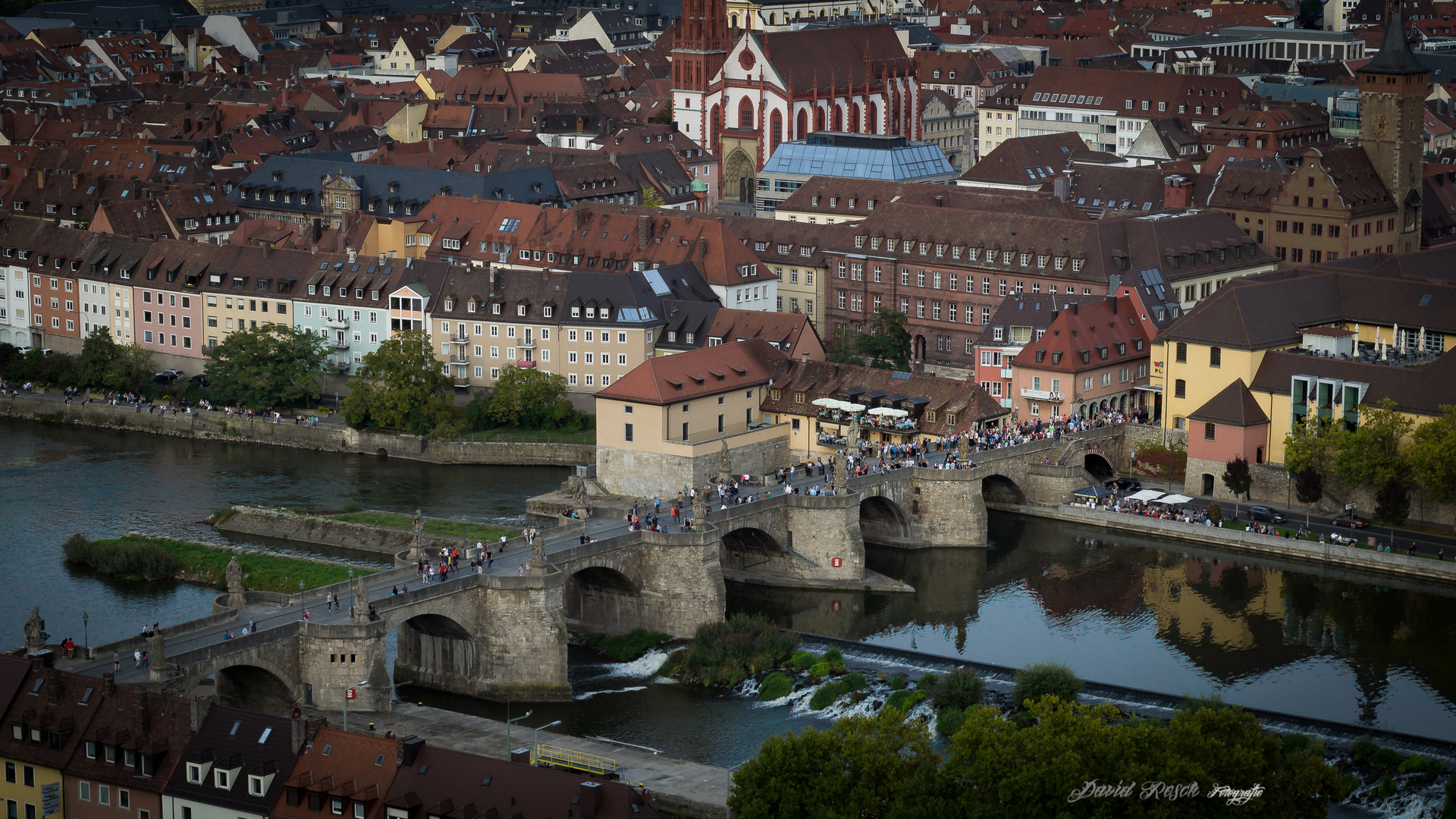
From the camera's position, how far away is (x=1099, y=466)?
4843 inches

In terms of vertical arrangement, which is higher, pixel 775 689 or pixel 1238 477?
pixel 1238 477

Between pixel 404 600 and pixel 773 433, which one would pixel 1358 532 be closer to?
pixel 773 433

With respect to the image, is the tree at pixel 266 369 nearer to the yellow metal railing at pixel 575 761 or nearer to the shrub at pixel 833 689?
the shrub at pixel 833 689

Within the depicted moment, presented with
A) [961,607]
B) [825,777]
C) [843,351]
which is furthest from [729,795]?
[843,351]

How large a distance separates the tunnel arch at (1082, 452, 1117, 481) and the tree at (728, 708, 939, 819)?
50.6 metres

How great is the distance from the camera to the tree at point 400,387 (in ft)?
431

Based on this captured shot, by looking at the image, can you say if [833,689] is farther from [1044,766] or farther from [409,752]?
[409,752]

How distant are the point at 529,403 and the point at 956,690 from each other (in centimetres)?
4629

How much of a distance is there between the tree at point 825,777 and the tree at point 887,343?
60303mm

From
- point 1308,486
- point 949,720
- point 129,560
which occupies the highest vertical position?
point 1308,486

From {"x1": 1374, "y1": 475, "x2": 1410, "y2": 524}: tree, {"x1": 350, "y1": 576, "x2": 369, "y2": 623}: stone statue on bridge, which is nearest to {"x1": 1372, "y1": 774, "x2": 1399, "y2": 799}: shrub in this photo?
{"x1": 1374, "y1": 475, "x2": 1410, "y2": 524}: tree

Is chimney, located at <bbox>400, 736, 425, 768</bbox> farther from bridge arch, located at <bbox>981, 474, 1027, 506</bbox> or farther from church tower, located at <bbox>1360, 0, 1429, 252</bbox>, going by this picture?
church tower, located at <bbox>1360, 0, 1429, 252</bbox>

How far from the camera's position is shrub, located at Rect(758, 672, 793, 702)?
304 feet

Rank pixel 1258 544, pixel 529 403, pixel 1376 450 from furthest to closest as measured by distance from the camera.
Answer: pixel 529 403
pixel 1258 544
pixel 1376 450
